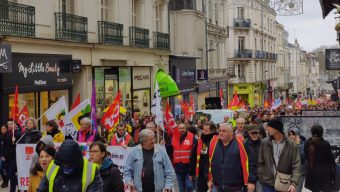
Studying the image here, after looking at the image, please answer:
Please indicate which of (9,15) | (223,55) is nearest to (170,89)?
(9,15)

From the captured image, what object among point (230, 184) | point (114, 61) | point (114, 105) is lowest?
point (230, 184)

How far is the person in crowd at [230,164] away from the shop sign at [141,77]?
18774mm

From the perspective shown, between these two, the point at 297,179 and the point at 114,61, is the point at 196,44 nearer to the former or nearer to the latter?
the point at 114,61

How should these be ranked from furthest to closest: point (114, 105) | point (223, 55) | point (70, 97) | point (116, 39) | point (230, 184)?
1. point (223, 55)
2. point (116, 39)
3. point (70, 97)
4. point (114, 105)
5. point (230, 184)

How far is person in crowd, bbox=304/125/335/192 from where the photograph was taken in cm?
911

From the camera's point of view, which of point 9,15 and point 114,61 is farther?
point 114,61

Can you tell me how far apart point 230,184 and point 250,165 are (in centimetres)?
58

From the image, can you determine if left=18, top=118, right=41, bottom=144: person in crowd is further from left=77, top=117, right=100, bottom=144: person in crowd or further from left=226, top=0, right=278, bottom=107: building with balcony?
left=226, top=0, right=278, bottom=107: building with balcony

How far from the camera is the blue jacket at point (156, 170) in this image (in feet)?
24.8

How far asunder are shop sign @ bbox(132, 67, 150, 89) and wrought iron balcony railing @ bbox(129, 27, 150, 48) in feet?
3.77

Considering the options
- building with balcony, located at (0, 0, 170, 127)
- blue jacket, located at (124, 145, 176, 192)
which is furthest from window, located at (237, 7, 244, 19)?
blue jacket, located at (124, 145, 176, 192)

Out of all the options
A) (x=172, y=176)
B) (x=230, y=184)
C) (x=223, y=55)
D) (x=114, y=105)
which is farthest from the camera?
(x=223, y=55)

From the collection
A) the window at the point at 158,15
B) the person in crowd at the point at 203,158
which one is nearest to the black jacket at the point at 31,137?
the person in crowd at the point at 203,158

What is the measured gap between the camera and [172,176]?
762cm
